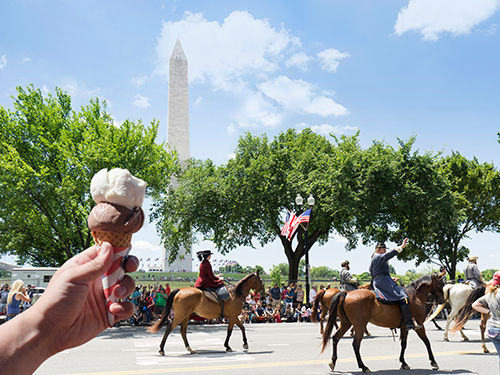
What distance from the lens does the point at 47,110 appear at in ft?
78.4

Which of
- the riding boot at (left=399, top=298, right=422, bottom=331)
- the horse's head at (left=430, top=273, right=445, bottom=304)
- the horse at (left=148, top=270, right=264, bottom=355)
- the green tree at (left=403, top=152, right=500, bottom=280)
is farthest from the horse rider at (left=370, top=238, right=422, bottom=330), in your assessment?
the green tree at (left=403, top=152, right=500, bottom=280)

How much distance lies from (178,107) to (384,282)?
33292mm

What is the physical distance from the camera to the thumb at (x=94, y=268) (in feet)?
6.12

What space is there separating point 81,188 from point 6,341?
66.0 ft

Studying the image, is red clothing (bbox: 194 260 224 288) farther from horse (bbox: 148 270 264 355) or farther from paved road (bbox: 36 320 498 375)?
paved road (bbox: 36 320 498 375)

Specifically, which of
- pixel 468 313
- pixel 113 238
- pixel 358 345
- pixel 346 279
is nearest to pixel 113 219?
pixel 113 238

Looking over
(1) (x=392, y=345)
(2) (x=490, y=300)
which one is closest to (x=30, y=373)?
(2) (x=490, y=300)

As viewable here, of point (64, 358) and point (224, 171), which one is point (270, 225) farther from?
point (64, 358)

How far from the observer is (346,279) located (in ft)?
44.9

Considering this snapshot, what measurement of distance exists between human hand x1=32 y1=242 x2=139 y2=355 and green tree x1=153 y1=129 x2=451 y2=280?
74.2 ft

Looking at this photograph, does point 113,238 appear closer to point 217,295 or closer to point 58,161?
point 217,295

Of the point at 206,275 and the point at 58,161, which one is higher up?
the point at 58,161

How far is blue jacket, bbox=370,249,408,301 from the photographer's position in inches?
A: 341

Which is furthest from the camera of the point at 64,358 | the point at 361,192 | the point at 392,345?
the point at 361,192
